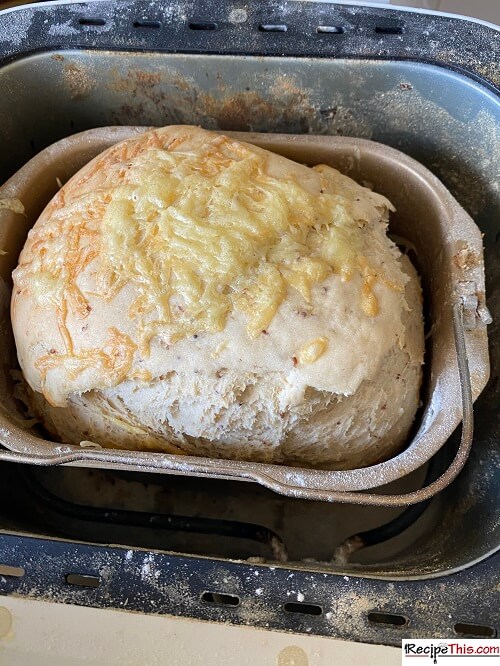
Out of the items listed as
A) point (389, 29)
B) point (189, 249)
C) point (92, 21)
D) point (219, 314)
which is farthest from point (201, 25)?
point (219, 314)

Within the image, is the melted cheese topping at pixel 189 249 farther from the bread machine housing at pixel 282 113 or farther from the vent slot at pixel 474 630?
the vent slot at pixel 474 630

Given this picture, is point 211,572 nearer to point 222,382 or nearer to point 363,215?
point 222,382

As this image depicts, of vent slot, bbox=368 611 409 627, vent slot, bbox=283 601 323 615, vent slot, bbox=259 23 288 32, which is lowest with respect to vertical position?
vent slot, bbox=283 601 323 615

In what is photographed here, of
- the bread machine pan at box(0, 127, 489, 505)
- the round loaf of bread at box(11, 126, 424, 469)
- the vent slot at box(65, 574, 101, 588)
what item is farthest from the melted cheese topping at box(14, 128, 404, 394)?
the vent slot at box(65, 574, 101, 588)

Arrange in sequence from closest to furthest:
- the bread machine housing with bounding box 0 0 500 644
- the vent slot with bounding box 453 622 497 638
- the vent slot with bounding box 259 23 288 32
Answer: the vent slot with bounding box 453 622 497 638, the bread machine housing with bounding box 0 0 500 644, the vent slot with bounding box 259 23 288 32

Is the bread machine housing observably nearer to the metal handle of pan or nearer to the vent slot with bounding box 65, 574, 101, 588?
the metal handle of pan

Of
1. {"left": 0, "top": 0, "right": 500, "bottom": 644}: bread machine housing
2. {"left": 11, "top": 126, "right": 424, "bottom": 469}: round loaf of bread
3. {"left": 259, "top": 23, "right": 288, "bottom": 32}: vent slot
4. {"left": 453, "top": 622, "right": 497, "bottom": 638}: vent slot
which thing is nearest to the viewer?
{"left": 453, "top": 622, "right": 497, "bottom": 638}: vent slot

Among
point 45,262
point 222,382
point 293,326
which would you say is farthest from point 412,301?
point 45,262

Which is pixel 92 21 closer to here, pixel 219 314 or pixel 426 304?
pixel 219 314
